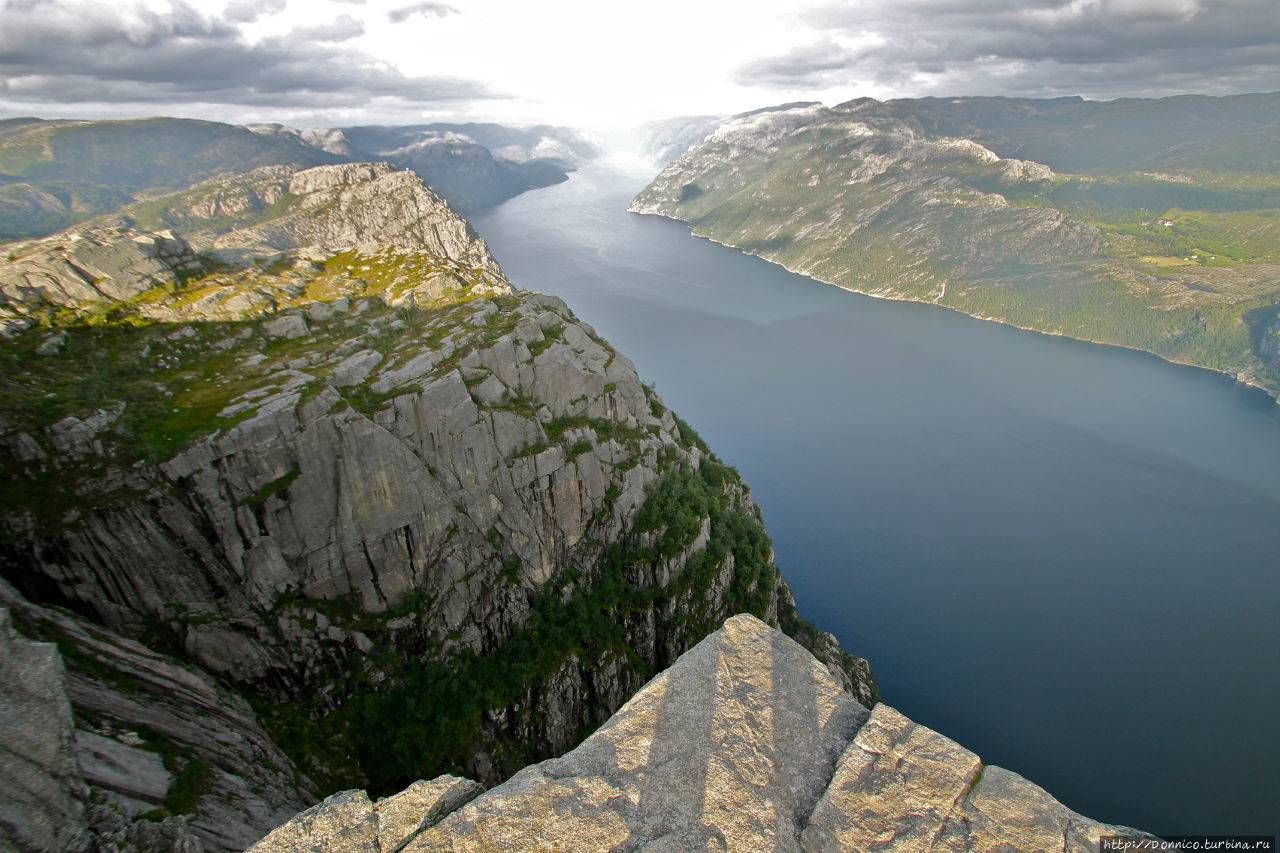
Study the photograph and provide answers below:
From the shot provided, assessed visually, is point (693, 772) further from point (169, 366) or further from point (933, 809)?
point (169, 366)

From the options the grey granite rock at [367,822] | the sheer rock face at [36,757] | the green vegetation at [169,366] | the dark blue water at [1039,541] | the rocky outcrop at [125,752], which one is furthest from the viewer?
the dark blue water at [1039,541]

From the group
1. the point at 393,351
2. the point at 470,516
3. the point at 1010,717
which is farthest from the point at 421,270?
the point at 1010,717

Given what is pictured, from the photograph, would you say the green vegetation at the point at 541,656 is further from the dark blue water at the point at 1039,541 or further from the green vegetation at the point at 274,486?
the dark blue water at the point at 1039,541

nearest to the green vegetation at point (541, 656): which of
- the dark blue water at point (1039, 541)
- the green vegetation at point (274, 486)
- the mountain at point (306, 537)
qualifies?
the mountain at point (306, 537)

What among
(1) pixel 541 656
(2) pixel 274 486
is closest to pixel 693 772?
(2) pixel 274 486

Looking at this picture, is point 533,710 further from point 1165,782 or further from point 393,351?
point 1165,782

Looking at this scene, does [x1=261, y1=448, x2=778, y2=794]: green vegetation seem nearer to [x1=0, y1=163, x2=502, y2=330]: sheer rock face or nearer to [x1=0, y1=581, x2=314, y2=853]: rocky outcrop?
[x1=0, y1=581, x2=314, y2=853]: rocky outcrop
